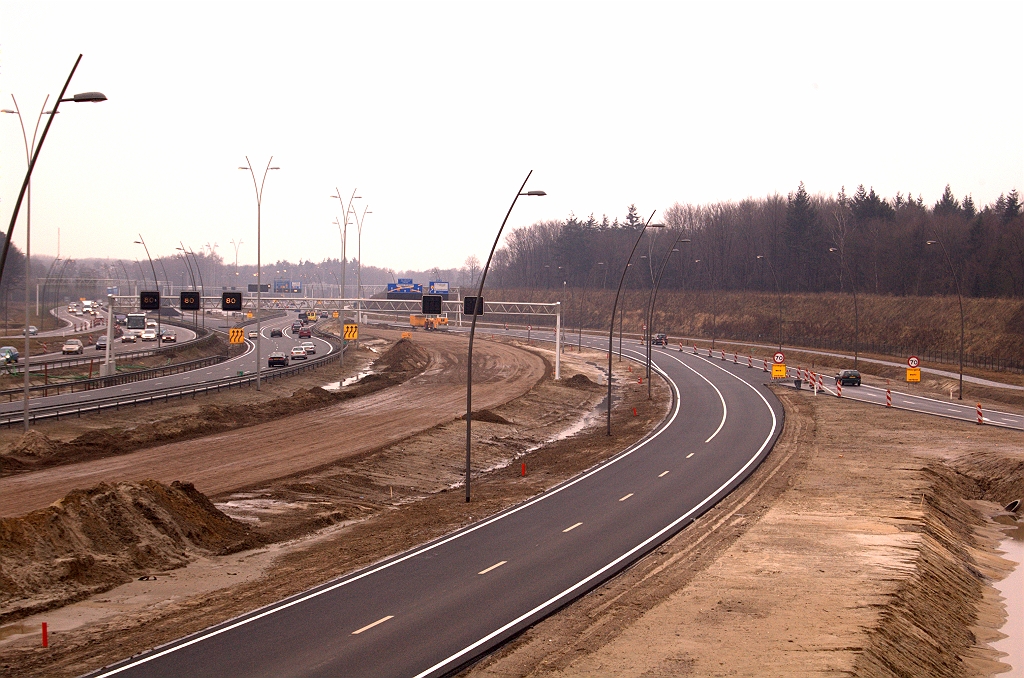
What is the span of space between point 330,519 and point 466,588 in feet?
30.9

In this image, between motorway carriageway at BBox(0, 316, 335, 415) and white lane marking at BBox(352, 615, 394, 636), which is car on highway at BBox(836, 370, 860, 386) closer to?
motorway carriageway at BBox(0, 316, 335, 415)

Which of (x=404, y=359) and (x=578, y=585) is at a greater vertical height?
(x=404, y=359)

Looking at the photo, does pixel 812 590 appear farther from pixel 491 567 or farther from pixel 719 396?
pixel 719 396

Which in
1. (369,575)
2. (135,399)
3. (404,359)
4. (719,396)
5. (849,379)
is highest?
(849,379)

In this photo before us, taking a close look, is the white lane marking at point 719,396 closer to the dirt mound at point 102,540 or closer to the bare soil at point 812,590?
the bare soil at point 812,590

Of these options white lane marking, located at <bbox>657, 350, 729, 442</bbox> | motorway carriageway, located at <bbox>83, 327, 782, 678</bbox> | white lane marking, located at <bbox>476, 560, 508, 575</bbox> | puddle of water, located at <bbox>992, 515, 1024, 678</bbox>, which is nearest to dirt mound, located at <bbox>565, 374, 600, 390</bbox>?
white lane marking, located at <bbox>657, 350, 729, 442</bbox>

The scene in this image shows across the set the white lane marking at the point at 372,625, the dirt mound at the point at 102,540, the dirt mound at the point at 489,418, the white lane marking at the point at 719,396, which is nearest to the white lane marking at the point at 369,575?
the white lane marking at the point at 372,625

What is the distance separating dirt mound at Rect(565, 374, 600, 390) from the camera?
72.5m

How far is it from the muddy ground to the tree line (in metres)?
52.4

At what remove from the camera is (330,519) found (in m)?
27.7

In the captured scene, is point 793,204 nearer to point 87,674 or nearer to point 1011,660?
point 1011,660

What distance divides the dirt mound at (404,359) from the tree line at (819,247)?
31954mm

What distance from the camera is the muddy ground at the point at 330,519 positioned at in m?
16.8

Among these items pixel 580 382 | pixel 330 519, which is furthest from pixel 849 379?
pixel 330 519
